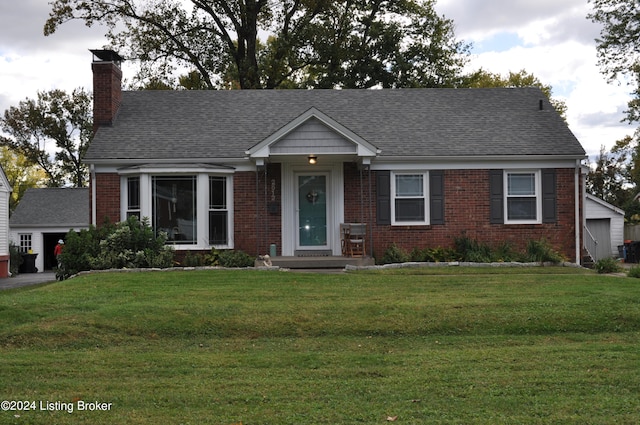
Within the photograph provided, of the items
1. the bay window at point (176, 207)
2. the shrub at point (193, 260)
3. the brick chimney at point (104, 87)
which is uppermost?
the brick chimney at point (104, 87)

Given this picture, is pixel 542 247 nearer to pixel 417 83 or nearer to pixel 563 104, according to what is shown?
pixel 417 83

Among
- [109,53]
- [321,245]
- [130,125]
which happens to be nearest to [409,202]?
[321,245]

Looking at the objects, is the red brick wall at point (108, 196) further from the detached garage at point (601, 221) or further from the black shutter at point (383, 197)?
the detached garage at point (601, 221)

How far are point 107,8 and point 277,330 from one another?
25757mm

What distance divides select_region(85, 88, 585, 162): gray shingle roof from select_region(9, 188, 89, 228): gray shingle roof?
16537mm

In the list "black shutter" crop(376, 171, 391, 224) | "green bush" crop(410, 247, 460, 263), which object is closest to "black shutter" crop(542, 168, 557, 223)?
"green bush" crop(410, 247, 460, 263)

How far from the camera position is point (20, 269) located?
34250 mm

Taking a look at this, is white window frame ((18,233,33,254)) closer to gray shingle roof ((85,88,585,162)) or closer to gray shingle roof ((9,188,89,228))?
gray shingle roof ((9,188,89,228))

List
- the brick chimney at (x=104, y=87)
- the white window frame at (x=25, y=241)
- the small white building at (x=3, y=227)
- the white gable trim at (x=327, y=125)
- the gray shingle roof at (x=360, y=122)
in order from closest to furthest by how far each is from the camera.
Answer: the white gable trim at (x=327, y=125) → the gray shingle roof at (x=360, y=122) → the brick chimney at (x=104, y=87) → the small white building at (x=3, y=227) → the white window frame at (x=25, y=241)

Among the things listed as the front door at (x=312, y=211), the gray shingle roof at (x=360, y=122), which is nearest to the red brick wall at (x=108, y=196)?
the gray shingle roof at (x=360, y=122)

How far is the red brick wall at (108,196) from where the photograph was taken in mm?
18609

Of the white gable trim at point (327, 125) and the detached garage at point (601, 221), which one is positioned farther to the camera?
the detached garage at point (601, 221)

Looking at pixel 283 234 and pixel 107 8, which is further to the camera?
pixel 107 8

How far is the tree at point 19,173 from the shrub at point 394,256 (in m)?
43.6
